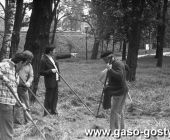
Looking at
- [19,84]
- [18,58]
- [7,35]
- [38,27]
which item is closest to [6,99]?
[18,58]

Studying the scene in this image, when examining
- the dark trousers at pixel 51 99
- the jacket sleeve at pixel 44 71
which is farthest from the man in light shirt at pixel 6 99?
the dark trousers at pixel 51 99

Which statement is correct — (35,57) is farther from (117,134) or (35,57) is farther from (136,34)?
(136,34)

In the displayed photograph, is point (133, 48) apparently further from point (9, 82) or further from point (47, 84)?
point (9, 82)

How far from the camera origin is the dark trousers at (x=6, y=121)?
6.30 meters

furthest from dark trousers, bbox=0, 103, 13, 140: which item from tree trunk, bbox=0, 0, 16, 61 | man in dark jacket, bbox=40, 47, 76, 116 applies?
tree trunk, bbox=0, 0, 16, 61

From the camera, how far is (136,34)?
18.1 m

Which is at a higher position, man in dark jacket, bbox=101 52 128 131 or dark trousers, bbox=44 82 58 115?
man in dark jacket, bbox=101 52 128 131

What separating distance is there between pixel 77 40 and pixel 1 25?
40.6ft

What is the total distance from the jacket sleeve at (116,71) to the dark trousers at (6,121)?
6.95 ft

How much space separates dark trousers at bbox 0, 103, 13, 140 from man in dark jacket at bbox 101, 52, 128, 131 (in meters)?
2.17

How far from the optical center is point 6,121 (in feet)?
20.8

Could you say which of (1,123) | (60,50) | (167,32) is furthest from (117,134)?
(60,50)

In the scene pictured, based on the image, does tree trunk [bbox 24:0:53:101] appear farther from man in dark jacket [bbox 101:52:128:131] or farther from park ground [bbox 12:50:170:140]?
man in dark jacket [bbox 101:52:128:131]

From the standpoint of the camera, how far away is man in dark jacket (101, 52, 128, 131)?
7.58 metres
